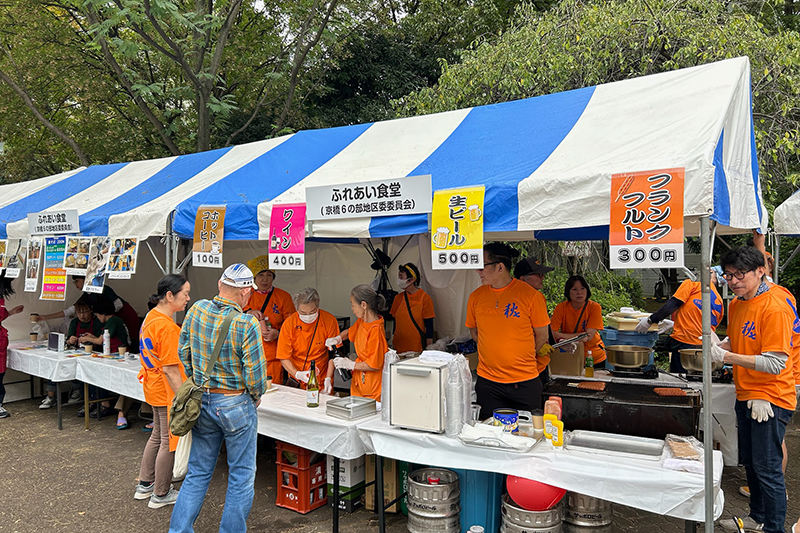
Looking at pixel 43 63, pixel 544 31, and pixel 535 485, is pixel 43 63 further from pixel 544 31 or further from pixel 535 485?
pixel 535 485

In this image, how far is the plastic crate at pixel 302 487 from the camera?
4027 millimetres

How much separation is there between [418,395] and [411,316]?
244 cm

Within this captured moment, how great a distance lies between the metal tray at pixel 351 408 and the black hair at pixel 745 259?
2381 millimetres

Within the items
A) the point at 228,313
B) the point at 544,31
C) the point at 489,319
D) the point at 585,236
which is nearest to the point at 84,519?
the point at 228,313

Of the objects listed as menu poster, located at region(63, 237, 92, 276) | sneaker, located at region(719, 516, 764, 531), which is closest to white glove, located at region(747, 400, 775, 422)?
sneaker, located at region(719, 516, 764, 531)

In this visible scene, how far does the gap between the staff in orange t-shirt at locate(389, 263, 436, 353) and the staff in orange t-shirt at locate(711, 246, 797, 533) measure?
293 cm

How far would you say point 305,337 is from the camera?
4621 mm

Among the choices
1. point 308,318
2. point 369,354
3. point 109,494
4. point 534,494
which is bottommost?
point 109,494

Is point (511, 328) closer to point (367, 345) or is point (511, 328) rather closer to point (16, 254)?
point (367, 345)

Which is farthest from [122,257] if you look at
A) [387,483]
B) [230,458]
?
[387,483]

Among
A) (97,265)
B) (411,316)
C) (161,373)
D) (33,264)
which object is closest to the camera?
(161,373)

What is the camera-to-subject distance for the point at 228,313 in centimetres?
315

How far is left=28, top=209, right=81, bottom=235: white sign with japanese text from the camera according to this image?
5.87 m

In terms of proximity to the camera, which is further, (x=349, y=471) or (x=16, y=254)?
(x=16, y=254)
